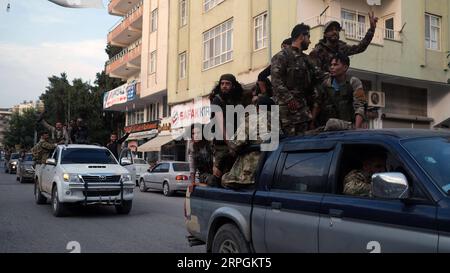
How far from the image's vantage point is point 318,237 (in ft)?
12.6

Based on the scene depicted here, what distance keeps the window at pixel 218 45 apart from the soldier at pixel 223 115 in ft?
61.2

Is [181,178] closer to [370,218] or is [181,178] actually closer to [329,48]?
[329,48]

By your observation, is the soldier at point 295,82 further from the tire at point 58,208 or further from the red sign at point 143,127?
the red sign at point 143,127

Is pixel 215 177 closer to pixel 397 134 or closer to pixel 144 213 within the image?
pixel 397 134

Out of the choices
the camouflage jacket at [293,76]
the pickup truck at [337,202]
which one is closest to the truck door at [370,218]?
the pickup truck at [337,202]

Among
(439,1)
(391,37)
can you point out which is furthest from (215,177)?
(439,1)

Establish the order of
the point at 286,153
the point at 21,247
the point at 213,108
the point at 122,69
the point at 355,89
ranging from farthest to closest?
the point at 122,69
the point at 21,247
the point at 213,108
the point at 355,89
the point at 286,153

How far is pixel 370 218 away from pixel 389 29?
1961cm

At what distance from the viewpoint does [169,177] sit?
62.4ft

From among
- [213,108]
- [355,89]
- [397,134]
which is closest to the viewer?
[397,134]

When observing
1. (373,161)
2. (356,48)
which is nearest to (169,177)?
(356,48)

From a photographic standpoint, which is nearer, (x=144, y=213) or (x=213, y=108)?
(x=213, y=108)
